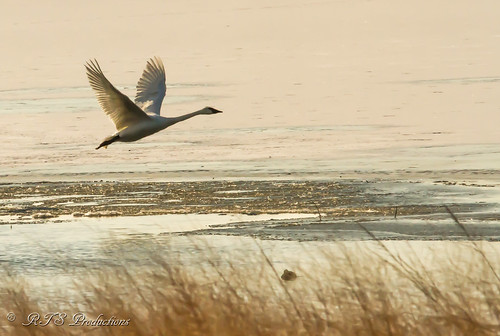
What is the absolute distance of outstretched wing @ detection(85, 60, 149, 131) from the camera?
1245 cm

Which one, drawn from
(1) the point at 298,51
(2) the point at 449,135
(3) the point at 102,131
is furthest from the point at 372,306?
(1) the point at 298,51

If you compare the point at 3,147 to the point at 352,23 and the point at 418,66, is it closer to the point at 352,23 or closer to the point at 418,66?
the point at 418,66

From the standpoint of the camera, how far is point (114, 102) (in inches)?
503

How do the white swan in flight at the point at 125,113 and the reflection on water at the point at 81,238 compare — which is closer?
the reflection on water at the point at 81,238

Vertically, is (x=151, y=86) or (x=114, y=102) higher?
(x=114, y=102)

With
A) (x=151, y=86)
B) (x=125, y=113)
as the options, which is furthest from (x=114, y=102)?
(x=151, y=86)

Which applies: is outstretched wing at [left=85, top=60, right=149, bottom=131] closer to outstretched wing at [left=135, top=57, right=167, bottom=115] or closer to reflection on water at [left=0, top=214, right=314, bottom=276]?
outstretched wing at [left=135, top=57, right=167, bottom=115]

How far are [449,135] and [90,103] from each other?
9.22 metres

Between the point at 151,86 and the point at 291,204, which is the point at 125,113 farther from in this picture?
the point at 291,204

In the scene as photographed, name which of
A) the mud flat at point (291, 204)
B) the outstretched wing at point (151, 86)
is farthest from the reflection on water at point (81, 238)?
the outstretched wing at point (151, 86)

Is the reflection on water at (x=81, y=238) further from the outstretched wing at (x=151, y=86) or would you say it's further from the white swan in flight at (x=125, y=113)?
the outstretched wing at (x=151, y=86)

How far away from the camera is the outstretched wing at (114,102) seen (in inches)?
490

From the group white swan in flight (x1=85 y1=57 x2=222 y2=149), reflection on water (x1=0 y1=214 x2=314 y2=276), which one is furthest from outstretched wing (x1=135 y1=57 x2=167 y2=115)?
reflection on water (x1=0 y1=214 x2=314 y2=276)

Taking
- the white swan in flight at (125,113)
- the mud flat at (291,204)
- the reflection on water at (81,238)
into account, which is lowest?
the mud flat at (291,204)
